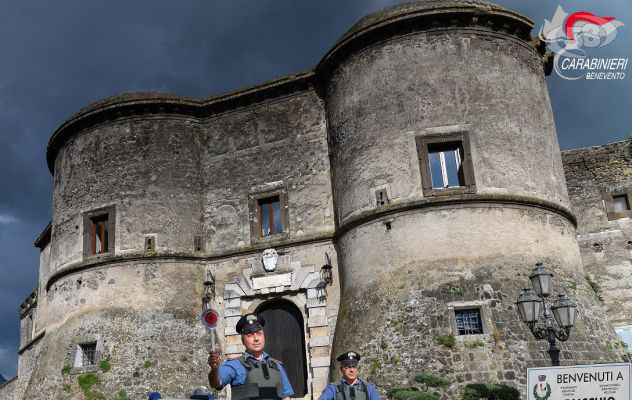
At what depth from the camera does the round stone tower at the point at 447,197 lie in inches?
582

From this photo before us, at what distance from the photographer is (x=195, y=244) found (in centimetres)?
1966

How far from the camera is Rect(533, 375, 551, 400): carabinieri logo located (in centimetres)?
857

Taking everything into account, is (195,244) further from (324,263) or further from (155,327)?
(324,263)

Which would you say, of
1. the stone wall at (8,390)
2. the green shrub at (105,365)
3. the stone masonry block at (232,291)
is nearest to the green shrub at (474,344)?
the stone masonry block at (232,291)

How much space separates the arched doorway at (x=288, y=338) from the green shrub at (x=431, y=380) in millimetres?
4241

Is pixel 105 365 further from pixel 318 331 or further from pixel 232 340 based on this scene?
pixel 318 331

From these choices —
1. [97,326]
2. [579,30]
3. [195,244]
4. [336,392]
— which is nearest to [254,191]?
[195,244]

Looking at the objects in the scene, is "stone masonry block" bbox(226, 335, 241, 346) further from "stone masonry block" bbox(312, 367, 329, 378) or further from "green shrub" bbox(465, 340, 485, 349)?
"green shrub" bbox(465, 340, 485, 349)

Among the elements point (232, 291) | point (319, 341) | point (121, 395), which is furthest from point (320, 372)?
point (121, 395)

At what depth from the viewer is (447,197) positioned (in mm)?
15781

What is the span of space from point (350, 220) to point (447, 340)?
409 centimetres

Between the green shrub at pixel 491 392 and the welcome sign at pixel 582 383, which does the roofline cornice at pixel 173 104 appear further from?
the welcome sign at pixel 582 383

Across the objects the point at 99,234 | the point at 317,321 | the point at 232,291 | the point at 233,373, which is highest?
the point at 99,234

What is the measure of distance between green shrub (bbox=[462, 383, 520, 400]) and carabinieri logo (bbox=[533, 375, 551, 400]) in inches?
202
